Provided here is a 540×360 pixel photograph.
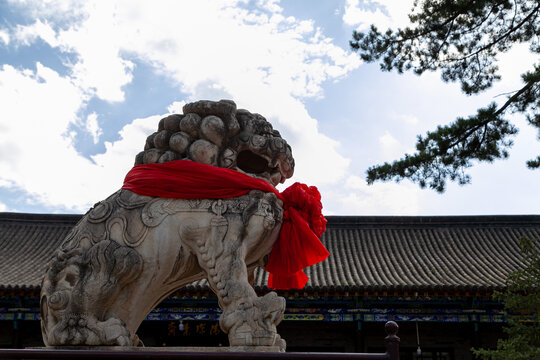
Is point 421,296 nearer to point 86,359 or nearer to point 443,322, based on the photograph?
point 443,322

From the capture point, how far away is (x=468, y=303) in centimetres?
1072

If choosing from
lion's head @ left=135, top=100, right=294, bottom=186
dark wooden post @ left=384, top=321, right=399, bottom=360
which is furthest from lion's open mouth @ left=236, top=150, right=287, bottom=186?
dark wooden post @ left=384, top=321, right=399, bottom=360

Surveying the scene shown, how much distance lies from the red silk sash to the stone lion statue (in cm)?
5

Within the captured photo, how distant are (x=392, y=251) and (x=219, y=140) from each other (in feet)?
39.2

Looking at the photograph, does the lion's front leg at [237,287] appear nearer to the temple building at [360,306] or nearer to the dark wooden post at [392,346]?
the dark wooden post at [392,346]

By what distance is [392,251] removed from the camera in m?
14.2

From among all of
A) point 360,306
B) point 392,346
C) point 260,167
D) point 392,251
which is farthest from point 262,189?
point 392,251

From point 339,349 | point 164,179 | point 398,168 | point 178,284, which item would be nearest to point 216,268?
point 178,284

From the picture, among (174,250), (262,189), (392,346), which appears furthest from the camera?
(262,189)

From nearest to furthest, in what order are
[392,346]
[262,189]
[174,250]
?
[392,346]
[174,250]
[262,189]

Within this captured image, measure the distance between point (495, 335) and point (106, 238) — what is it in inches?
427

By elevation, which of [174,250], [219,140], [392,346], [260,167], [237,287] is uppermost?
[219,140]

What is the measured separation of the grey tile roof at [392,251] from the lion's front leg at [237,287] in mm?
7214

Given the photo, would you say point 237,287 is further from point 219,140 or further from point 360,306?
point 360,306
